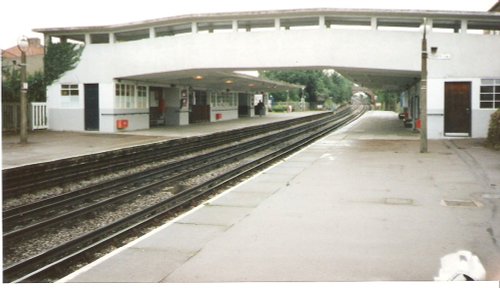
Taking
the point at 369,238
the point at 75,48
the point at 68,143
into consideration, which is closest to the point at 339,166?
the point at 369,238

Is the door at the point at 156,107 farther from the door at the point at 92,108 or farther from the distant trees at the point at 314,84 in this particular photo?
the distant trees at the point at 314,84

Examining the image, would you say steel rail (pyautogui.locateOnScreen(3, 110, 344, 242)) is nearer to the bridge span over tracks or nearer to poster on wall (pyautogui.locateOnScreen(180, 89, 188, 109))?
the bridge span over tracks

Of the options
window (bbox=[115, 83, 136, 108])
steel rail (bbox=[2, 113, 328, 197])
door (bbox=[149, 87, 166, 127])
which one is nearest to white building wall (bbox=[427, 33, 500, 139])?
steel rail (bbox=[2, 113, 328, 197])

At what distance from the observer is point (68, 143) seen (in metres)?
18.1

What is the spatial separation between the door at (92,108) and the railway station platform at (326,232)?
14.8 m

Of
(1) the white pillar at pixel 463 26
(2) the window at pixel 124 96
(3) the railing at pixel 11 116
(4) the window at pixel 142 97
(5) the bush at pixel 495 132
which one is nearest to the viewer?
(5) the bush at pixel 495 132

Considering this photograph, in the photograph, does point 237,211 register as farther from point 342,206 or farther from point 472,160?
point 472,160

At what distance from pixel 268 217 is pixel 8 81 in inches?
809

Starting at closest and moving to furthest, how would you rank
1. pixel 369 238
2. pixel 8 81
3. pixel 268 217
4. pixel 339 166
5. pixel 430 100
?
1. pixel 369 238
2. pixel 268 217
3. pixel 339 166
4. pixel 430 100
5. pixel 8 81

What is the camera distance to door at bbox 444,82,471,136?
19516mm

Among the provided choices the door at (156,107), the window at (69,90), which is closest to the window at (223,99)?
the door at (156,107)

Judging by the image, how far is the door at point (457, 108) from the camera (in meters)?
19.5

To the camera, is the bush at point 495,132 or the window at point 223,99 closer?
the bush at point 495,132

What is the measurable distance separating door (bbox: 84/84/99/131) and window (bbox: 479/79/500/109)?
17747 millimetres
